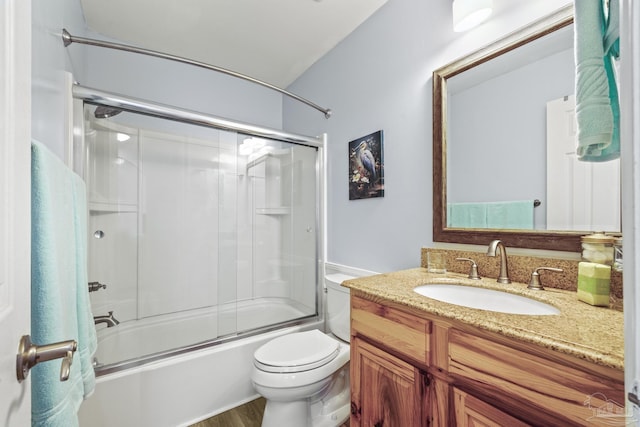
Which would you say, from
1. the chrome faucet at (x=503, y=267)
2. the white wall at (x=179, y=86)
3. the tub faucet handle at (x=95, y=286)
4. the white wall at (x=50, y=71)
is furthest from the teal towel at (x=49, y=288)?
the white wall at (x=179, y=86)

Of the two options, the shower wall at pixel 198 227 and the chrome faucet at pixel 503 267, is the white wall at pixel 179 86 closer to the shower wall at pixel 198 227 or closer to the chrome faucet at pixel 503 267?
the shower wall at pixel 198 227

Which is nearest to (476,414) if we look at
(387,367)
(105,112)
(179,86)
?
(387,367)

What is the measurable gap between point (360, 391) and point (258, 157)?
1757 mm

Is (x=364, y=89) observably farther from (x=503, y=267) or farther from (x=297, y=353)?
(x=297, y=353)

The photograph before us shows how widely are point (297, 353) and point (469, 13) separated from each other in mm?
1793

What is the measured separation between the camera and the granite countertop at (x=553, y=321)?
0.56 m

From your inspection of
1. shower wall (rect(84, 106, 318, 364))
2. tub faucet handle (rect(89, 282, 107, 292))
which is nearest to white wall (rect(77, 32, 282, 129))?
shower wall (rect(84, 106, 318, 364))

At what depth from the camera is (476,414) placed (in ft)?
2.37

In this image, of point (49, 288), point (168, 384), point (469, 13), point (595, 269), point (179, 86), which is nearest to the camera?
point (49, 288)

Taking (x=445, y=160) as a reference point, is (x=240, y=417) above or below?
below

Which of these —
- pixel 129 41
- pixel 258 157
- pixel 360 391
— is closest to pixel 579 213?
pixel 360 391

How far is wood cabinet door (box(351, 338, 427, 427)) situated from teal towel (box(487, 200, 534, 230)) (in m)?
0.72

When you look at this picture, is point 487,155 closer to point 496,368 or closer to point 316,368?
point 496,368

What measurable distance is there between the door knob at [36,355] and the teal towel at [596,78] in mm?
1184
